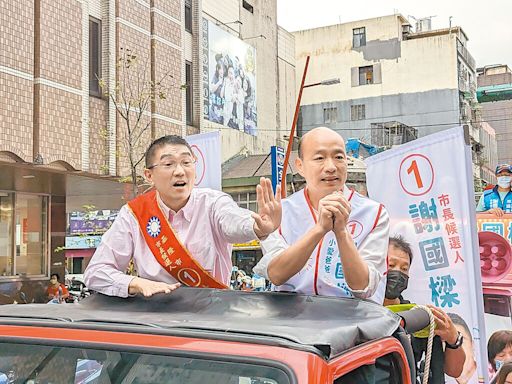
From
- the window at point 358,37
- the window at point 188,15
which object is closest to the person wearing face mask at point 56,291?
the window at point 188,15

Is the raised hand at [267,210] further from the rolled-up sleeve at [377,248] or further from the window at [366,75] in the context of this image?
the window at [366,75]

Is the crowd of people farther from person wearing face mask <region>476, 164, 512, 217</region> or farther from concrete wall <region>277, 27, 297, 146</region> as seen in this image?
concrete wall <region>277, 27, 297, 146</region>

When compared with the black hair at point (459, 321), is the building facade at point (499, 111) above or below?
above

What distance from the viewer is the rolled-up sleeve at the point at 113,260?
8.96 ft

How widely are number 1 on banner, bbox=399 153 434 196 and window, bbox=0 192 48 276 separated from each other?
43.6ft

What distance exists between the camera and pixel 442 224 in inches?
164

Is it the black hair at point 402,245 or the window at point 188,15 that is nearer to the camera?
the black hair at point 402,245

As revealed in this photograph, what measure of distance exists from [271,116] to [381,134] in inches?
357

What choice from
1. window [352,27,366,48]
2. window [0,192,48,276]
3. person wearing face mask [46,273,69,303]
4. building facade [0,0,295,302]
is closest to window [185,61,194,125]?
building facade [0,0,295,302]

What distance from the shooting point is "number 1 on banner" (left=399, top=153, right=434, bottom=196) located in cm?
426

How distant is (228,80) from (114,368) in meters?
22.4

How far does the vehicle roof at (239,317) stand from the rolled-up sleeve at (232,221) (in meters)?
0.51

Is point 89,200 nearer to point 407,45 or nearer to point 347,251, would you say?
point 347,251

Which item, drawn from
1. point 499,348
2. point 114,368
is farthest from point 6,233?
point 114,368
